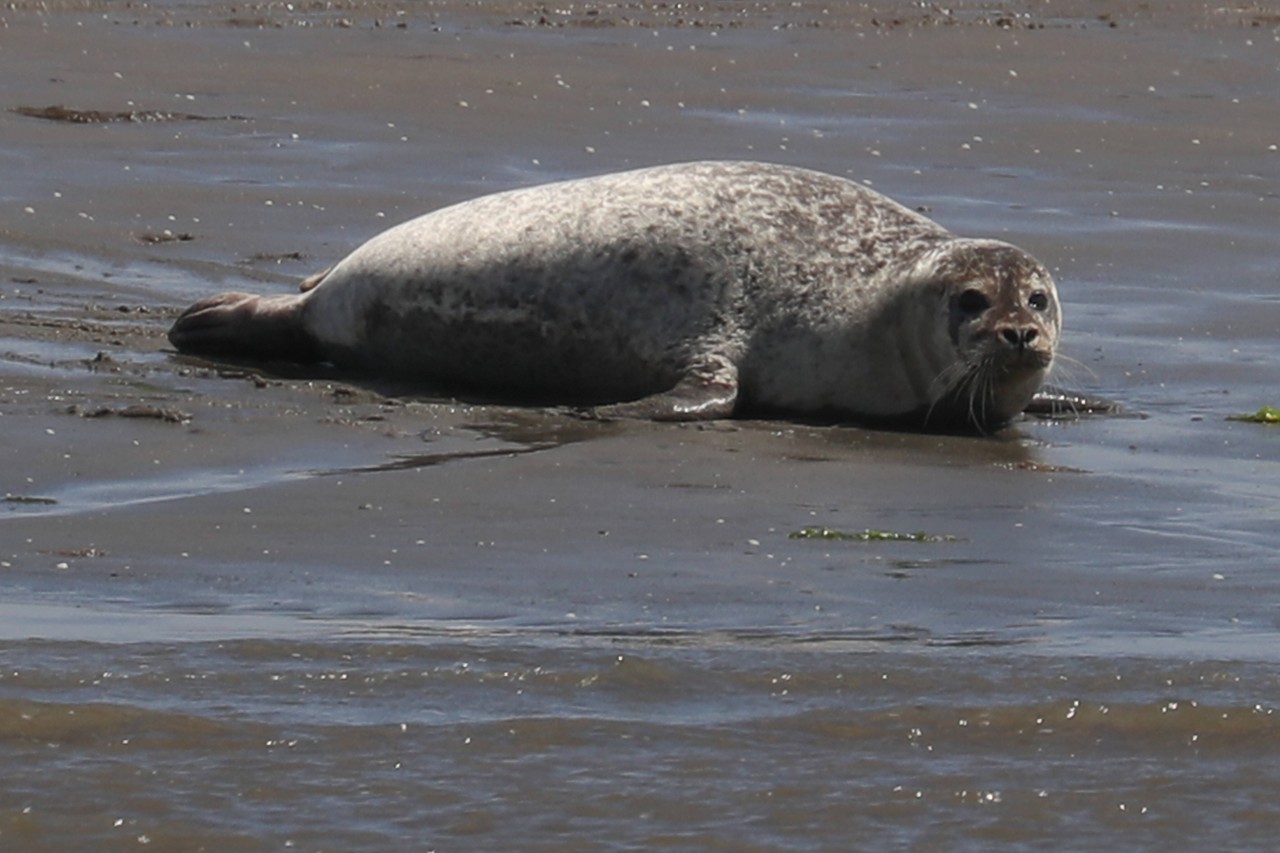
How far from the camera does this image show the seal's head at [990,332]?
706cm

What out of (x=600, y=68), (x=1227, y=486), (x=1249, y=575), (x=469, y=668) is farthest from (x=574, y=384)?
(x=600, y=68)

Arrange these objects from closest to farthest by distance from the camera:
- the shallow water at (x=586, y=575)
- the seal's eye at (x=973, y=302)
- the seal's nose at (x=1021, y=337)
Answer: the shallow water at (x=586, y=575) < the seal's nose at (x=1021, y=337) < the seal's eye at (x=973, y=302)

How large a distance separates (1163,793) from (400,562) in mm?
1735

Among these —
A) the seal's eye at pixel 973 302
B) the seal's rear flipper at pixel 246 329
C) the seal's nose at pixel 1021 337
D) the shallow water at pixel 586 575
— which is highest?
the seal's eye at pixel 973 302

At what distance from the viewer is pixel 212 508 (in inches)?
216

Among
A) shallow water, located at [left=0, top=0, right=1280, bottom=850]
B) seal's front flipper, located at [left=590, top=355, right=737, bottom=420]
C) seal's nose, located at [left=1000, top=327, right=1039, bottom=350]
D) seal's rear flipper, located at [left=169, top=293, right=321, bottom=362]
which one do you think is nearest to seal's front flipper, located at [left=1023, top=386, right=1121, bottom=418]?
shallow water, located at [left=0, top=0, right=1280, bottom=850]

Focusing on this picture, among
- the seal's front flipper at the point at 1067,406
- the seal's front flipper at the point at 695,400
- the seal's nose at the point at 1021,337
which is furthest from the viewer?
the seal's front flipper at the point at 1067,406

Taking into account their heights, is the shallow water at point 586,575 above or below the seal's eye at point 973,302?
below

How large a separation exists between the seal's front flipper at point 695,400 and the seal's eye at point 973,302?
63 centimetres

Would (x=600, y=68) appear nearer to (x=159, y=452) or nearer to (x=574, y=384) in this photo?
(x=574, y=384)

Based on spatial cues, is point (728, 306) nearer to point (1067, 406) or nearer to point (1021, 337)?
point (1021, 337)

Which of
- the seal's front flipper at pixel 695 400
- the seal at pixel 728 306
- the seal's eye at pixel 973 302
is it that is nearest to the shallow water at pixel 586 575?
the seal's front flipper at pixel 695 400

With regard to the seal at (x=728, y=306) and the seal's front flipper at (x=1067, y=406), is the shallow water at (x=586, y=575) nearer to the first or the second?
the seal's front flipper at (x=1067, y=406)

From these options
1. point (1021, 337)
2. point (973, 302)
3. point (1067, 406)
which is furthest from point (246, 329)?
point (1067, 406)
